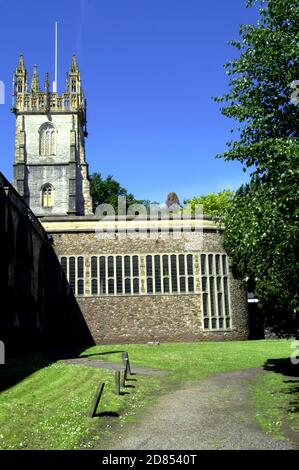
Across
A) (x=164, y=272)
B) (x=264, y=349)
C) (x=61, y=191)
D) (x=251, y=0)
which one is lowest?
(x=264, y=349)

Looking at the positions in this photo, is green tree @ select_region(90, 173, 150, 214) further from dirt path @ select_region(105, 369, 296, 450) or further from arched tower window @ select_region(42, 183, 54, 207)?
dirt path @ select_region(105, 369, 296, 450)

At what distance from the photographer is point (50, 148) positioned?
55656mm

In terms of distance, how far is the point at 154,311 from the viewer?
29.2 meters

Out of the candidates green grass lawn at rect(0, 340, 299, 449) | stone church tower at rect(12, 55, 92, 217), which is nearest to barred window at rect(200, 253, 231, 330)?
green grass lawn at rect(0, 340, 299, 449)

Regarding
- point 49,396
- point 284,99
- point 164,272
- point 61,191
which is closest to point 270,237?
point 284,99

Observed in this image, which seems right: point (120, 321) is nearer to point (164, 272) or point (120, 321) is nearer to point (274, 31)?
point (164, 272)

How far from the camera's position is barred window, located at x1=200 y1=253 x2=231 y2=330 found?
29578 mm

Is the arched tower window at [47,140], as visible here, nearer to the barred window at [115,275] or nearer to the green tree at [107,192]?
the green tree at [107,192]

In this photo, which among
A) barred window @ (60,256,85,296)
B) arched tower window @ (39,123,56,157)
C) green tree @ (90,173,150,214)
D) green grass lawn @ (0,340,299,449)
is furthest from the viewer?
green tree @ (90,173,150,214)

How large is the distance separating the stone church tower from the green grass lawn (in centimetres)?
3241

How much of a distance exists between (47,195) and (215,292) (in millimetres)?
29303

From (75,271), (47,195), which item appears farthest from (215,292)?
(47,195)

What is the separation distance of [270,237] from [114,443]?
184 inches

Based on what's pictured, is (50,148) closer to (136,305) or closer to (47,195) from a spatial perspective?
(47,195)
